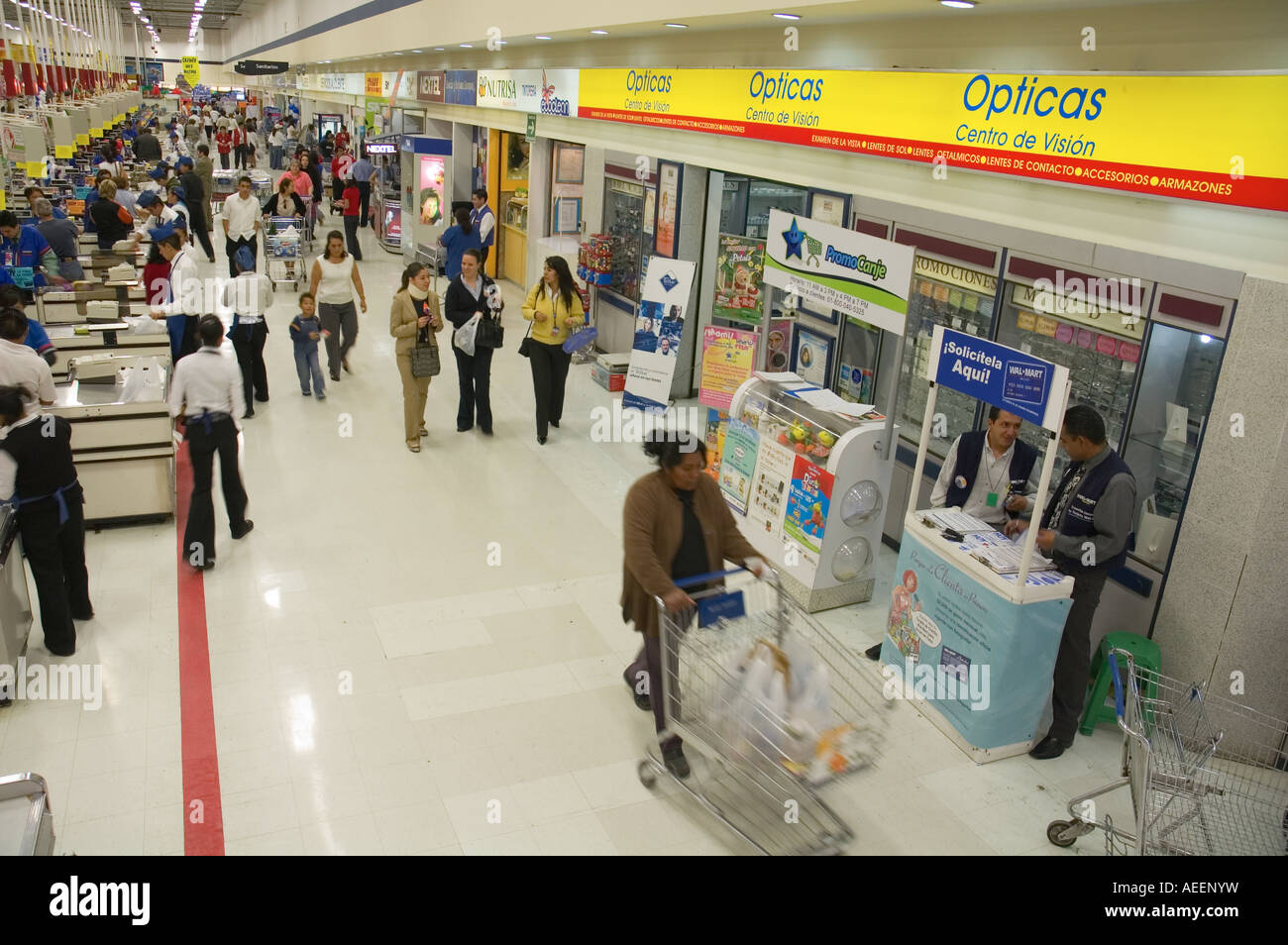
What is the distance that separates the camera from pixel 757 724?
421cm

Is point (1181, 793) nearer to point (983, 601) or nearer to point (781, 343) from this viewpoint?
point (983, 601)

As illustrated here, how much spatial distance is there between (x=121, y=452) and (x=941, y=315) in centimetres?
616

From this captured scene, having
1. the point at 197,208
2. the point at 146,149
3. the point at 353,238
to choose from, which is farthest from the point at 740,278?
the point at 146,149

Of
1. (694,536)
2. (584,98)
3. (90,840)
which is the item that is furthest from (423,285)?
(90,840)

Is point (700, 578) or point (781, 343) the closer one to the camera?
point (700, 578)

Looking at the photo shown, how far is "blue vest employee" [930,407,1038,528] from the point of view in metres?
5.61

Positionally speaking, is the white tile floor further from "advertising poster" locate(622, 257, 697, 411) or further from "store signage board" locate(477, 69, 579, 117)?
"store signage board" locate(477, 69, 579, 117)

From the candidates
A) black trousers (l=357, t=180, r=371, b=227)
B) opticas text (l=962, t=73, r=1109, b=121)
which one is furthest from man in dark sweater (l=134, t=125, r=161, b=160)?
opticas text (l=962, t=73, r=1109, b=121)

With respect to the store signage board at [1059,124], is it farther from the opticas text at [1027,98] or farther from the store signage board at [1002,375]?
the store signage board at [1002,375]

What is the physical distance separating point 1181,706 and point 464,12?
12.9 m

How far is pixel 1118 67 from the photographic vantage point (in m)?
5.30

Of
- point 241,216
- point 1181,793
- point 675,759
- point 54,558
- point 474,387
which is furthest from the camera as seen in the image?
point 241,216

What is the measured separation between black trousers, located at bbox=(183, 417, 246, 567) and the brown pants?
2308 millimetres

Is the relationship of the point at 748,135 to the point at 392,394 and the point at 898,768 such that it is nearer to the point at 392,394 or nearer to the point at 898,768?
the point at 392,394
